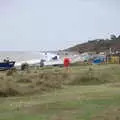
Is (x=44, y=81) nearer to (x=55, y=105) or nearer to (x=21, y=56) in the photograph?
(x=55, y=105)

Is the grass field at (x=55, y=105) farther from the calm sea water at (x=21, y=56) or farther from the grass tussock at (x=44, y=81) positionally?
the calm sea water at (x=21, y=56)

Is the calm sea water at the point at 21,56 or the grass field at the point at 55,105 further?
the calm sea water at the point at 21,56

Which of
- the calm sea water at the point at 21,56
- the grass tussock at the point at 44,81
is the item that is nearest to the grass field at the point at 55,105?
the grass tussock at the point at 44,81

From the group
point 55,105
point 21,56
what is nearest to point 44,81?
point 55,105

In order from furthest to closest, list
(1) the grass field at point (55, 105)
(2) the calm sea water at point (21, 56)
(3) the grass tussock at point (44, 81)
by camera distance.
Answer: (2) the calm sea water at point (21, 56) < (3) the grass tussock at point (44, 81) < (1) the grass field at point (55, 105)

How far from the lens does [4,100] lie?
15797 mm

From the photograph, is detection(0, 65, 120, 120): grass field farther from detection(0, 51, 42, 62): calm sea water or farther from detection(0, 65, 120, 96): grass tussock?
detection(0, 51, 42, 62): calm sea water

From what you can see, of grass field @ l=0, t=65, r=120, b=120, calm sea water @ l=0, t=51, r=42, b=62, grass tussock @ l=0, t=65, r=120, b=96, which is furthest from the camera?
calm sea water @ l=0, t=51, r=42, b=62

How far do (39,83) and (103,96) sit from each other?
4.73 m

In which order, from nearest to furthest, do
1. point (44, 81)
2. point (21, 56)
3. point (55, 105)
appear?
1. point (55, 105)
2. point (44, 81)
3. point (21, 56)

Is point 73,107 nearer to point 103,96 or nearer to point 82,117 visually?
point 82,117

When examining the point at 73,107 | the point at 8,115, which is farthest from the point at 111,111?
the point at 8,115

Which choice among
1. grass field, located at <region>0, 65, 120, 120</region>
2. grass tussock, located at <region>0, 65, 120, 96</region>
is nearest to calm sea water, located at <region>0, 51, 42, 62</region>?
grass tussock, located at <region>0, 65, 120, 96</region>

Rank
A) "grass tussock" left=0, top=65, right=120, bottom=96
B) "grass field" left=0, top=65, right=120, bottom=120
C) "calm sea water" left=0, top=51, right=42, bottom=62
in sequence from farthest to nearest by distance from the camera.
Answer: "calm sea water" left=0, top=51, right=42, bottom=62 < "grass tussock" left=0, top=65, right=120, bottom=96 < "grass field" left=0, top=65, right=120, bottom=120
